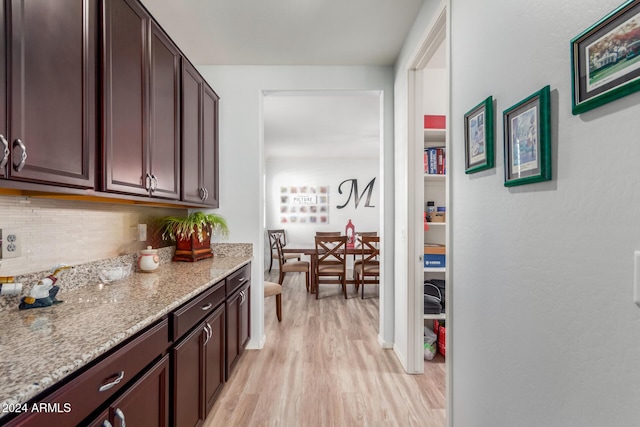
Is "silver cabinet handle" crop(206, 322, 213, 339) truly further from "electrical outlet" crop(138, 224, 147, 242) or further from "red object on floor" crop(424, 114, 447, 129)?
"red object on floor" crop(424, 114, 447, 129)

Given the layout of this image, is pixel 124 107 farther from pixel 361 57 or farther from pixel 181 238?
pixel 361 57

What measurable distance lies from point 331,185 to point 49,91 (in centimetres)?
582

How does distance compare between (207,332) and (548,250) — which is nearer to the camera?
(548,250)

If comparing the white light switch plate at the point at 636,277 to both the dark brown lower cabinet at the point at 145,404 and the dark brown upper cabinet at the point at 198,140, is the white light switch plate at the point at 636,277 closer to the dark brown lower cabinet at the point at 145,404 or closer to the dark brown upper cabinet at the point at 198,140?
the dark brown lower cabinet at the point at 145,404

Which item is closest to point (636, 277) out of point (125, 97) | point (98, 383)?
point (98, 383)

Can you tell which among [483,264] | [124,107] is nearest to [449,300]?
[483,264]

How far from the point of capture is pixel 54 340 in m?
0.87

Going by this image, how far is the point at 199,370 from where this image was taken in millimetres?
1565

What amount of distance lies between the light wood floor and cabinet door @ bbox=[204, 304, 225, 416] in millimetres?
162

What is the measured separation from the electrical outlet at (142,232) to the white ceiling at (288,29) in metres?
1.42

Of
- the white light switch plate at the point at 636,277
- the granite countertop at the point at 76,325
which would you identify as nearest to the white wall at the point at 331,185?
the granite countertop at the point at 76,325

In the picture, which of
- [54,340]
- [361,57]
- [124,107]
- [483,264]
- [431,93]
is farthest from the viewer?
[431,93]

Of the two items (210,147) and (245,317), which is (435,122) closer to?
(210,147)

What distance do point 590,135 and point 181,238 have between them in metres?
2.39
